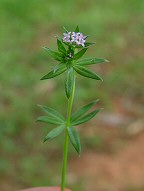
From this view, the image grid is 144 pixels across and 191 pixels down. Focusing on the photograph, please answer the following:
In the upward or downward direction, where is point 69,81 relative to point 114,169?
upward

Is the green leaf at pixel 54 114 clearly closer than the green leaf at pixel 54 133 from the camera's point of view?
No

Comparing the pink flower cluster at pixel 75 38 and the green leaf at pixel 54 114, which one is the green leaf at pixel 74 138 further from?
the pink flower cluster at pixel 75 38

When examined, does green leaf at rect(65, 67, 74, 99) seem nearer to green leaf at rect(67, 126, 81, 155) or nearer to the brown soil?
green leaf at rect(67, 126, 81, 155)

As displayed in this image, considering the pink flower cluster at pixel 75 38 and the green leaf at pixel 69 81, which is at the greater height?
the pink flower cluster at pixel 75 38

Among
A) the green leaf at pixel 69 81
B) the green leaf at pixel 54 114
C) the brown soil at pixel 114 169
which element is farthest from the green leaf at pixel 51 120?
the brown soil at pixel 114 169

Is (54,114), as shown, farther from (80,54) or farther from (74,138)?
(80,54)

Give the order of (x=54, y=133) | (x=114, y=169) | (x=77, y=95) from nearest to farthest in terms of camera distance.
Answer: (x=54, y=133), (x=114, y=169), (x=77, y=95)

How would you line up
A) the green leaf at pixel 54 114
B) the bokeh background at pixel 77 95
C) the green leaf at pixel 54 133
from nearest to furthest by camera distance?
the green leaf at pixel 54 133, the green leaf at pixel 54 114, the bokeh background at pixel 77 95

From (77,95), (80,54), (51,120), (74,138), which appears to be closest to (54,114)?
(51,120)

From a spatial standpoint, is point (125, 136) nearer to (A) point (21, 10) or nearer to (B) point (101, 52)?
(B) point (101, 52)
